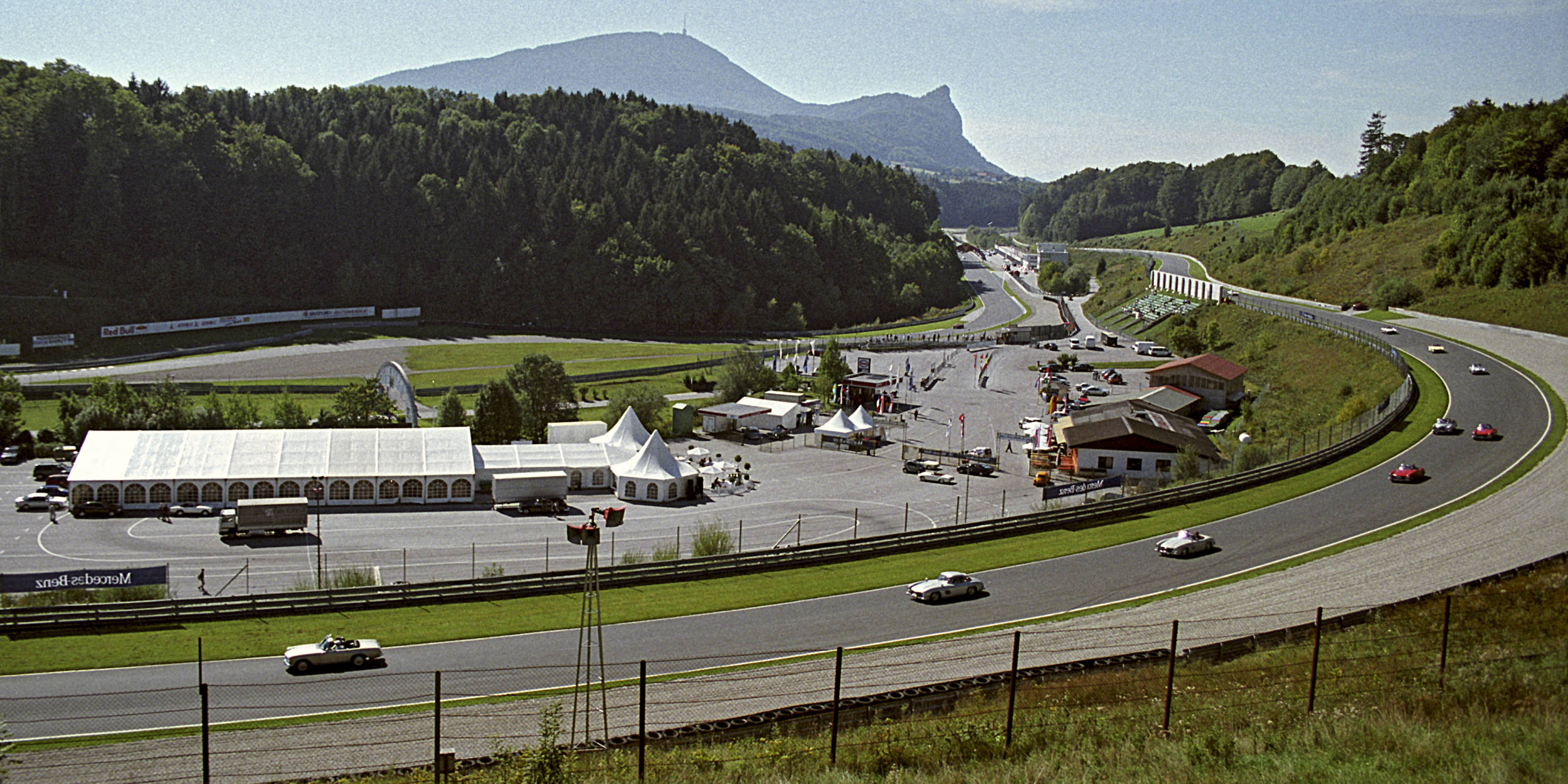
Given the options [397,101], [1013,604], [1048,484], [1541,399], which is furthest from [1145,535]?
[397,101]

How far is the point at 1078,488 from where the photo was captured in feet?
147

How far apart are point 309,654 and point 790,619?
36.2 feet

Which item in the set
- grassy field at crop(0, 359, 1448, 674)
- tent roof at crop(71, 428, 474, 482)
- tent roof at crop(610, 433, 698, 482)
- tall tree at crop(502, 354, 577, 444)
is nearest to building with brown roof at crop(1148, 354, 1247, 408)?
grassy field at crop(0, 359, 1448, 674)

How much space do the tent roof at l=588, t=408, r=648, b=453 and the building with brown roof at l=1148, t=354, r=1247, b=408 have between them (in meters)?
39.6

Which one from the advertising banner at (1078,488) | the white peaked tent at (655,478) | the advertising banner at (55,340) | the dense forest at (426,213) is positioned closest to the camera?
the advertising banner at (1078,488)

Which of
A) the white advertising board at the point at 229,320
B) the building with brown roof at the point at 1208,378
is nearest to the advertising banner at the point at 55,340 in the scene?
the white advertising board at the point at 229,320

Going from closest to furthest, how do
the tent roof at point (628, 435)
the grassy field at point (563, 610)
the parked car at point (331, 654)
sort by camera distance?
the parked car at point (331, 654) → the grassy field at point (563, 610) → the tent roof at point (628, 435)

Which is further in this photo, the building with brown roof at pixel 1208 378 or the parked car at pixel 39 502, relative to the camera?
the building with brown roof at pixel 1208 378

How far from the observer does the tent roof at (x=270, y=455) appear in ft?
139

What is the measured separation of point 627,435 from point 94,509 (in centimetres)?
2268

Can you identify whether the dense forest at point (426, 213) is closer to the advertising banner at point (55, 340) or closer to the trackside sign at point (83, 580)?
the advertising banner at point (55, 340)

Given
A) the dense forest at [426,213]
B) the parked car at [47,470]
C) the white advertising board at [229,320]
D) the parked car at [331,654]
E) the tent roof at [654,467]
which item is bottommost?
the parked car at [47,470]

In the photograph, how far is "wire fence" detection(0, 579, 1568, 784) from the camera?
1457cm

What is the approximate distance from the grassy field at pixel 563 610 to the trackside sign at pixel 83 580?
4115mm
